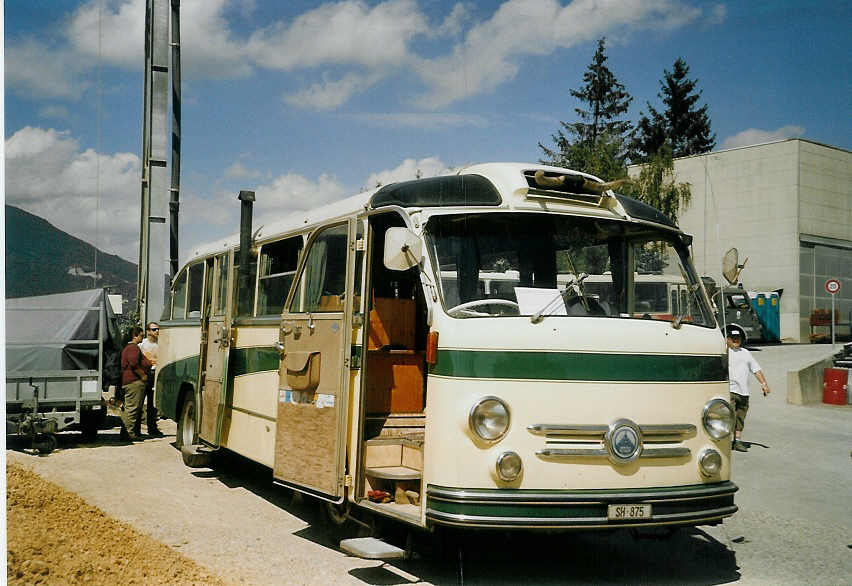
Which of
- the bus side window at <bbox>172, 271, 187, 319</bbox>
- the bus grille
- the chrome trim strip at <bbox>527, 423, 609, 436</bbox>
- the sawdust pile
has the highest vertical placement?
the bus side window at <bbox>172, 271, 187, 319</bbox>

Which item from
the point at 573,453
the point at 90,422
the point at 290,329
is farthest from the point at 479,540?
the point at 90,422

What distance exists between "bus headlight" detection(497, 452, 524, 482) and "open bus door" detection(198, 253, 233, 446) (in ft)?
16.2

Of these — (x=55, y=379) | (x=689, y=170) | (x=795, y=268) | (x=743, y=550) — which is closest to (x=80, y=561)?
(x=743, y=550)

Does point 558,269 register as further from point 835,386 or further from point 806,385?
point 835,386

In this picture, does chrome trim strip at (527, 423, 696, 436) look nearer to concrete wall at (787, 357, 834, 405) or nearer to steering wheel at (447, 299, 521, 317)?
steering wheel at (447, 299, 521, 317)

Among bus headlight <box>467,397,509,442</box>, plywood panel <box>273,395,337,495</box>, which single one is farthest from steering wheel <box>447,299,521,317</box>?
plywood panel <box>273,395,337,495</box>

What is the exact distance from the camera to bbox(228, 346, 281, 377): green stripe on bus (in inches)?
343

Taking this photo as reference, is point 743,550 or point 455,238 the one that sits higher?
point 455,238

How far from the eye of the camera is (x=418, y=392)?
7.82m

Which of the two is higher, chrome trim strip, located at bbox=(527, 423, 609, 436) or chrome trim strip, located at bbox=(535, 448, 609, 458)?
chrome trim strip, located at bbox=(527, 423, 609, 436)

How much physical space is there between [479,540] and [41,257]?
14.3 feet

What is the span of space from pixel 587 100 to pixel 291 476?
4590 cm

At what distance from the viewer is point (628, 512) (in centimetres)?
591

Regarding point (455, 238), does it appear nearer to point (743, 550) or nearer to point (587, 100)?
point (743, 550)
